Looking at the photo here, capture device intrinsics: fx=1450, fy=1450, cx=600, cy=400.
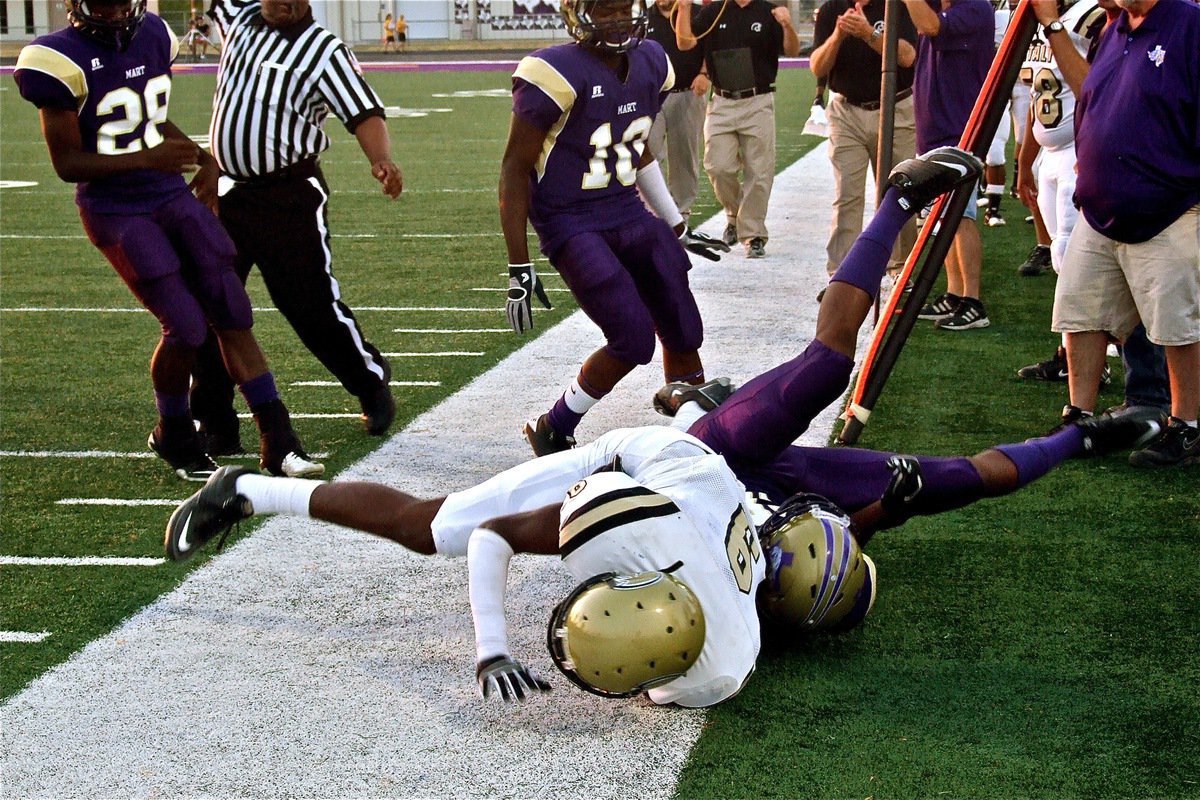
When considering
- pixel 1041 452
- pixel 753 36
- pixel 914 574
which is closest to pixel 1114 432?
pixel 1041 452

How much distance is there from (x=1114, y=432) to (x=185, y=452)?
3.12 meters

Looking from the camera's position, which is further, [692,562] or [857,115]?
[857,115]

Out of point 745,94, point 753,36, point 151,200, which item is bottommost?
point 151,200

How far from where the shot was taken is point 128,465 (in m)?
5.32

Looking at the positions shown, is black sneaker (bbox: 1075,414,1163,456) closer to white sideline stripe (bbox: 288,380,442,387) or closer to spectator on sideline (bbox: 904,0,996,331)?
spectator on sideline (bbox: 904,0,996,331)

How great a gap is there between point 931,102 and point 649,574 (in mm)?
4700

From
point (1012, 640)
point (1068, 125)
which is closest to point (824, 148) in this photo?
point (1068, 125)

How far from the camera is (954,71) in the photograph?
7090 millimetres

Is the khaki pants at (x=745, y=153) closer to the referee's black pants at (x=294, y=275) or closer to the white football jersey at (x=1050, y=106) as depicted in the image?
the white football jersey at (x=1050, y=106)

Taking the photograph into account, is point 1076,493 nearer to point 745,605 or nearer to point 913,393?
point 913,393

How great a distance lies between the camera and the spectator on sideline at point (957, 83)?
704 cm

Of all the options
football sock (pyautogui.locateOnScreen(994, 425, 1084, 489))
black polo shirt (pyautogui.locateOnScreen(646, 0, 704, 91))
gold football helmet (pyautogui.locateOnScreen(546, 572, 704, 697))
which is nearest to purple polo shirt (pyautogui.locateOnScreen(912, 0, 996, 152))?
black polo shirt (pyautogui.locateOnScreen(646, 0, 704, 91))

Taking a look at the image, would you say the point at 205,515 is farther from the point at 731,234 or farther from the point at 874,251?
the point at 731,234

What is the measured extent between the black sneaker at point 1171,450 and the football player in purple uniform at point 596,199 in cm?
161
